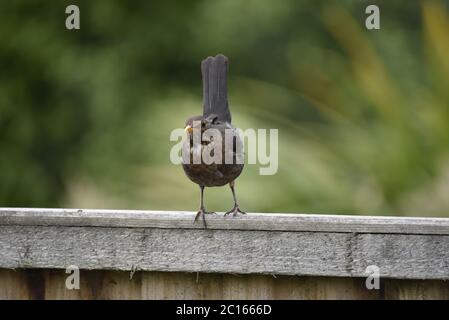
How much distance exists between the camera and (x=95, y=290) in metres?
2.66

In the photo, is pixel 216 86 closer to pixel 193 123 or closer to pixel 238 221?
pixel 193 123

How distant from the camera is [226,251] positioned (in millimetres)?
2623

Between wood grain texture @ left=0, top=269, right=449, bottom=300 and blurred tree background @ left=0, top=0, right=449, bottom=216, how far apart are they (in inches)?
68.4

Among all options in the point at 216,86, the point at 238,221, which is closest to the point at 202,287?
the point at 238,221

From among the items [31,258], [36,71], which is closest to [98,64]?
[36,71]

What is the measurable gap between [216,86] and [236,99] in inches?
91.6

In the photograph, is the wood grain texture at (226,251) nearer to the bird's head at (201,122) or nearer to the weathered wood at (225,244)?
the weathered wood at (225,244)

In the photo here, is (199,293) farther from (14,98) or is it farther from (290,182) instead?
(14,98)

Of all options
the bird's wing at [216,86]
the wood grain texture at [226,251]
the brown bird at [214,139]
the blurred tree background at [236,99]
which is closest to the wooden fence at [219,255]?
the wood grain texture at [226,251]

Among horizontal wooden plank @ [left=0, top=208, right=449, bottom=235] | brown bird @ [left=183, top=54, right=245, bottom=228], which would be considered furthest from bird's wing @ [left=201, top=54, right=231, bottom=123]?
horizontal wooden plank @ [left=0, top=208, right=449, bottom=235]

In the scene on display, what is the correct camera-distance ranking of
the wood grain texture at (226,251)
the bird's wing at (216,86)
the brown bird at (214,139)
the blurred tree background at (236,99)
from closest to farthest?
the wood grain texture at (226,251) → the brown bird at (214,139) → the bird's wing at (216,86) → the blurred tree background at (236,99)

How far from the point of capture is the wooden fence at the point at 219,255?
8.37ft

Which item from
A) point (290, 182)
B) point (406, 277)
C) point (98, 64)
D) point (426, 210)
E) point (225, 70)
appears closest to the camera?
point (406, 277)
